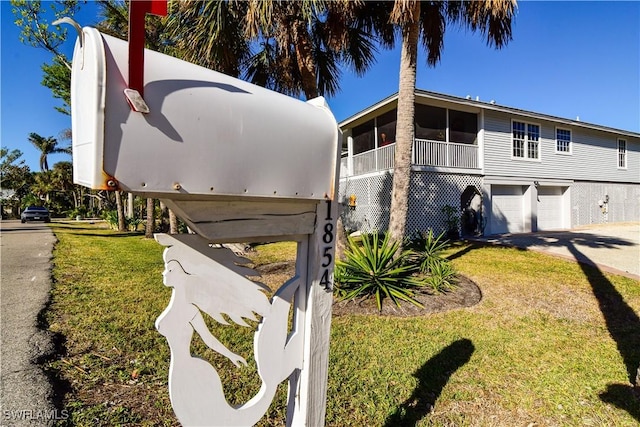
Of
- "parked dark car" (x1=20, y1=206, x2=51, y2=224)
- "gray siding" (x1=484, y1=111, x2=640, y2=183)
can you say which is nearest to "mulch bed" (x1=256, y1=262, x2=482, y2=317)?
"gray siding" (x1=484, y1=111, x2=640, y2=183)

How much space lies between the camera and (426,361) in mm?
3318

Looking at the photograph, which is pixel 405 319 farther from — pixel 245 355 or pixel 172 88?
pixel 172 88

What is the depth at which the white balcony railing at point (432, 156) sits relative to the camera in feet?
40.5

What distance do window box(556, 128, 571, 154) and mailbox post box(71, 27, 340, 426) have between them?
18635mm

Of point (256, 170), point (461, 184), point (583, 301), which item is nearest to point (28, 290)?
point (256, 170)

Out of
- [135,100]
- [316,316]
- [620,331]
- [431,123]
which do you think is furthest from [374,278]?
[431,123]

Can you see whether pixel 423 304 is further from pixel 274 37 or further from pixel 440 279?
pixel 274 37

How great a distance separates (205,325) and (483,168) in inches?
573

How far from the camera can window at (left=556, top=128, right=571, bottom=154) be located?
51.7ft

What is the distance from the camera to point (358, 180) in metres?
15.1

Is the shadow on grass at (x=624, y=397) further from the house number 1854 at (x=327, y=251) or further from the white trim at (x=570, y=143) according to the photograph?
the white trim at (x=570, y=143)

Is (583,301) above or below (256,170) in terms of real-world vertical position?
below

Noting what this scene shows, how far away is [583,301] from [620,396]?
2.98 m

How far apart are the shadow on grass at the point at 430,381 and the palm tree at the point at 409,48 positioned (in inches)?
106
